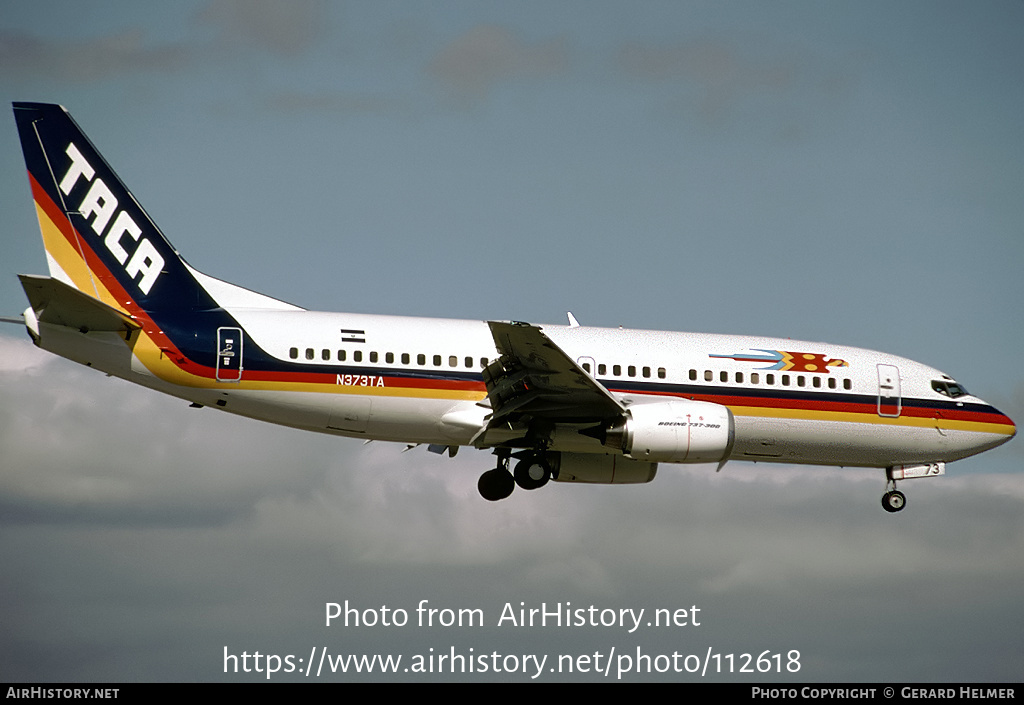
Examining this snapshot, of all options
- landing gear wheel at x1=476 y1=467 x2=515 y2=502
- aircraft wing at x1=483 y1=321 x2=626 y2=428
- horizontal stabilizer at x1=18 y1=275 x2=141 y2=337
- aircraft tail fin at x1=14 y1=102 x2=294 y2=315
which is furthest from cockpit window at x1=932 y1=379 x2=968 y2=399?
horizontal stabilizer at x1=18 y1=275 x2=141 y2=337

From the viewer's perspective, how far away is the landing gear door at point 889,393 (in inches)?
1389

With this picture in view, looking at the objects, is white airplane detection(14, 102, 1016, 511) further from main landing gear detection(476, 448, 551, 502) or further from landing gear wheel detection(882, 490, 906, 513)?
landing gear wheel detection(882, 490, 906, 513)

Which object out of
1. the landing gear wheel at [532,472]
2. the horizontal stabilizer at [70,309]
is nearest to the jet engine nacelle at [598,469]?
the landing gear wheel at [532,472]

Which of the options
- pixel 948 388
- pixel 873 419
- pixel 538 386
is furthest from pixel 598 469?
pixel 948 388

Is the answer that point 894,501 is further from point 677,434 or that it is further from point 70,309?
point 70,309

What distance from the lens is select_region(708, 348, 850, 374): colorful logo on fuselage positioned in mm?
34500

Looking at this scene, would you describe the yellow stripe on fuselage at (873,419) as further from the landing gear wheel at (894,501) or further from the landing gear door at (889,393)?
the landing gear wheel at (894,501)

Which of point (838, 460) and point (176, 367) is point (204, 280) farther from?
point (838, 460)

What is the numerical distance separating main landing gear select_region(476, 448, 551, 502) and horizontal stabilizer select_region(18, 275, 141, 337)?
9479mm

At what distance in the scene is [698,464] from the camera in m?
32.5

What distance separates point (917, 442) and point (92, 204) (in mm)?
22096

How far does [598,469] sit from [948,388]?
982 centimetres

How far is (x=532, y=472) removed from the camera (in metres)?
34.1
